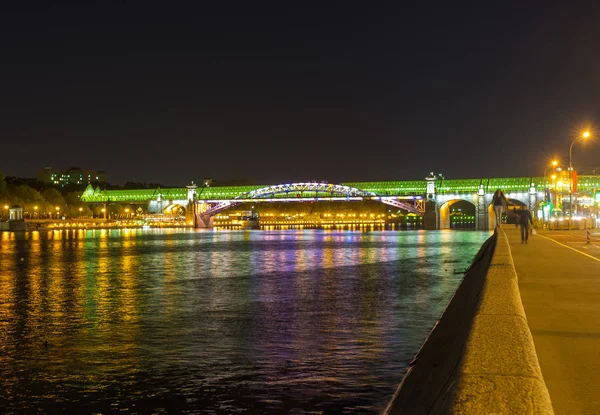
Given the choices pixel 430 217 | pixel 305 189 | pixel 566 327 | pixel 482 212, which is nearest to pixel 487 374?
pixel 566 327

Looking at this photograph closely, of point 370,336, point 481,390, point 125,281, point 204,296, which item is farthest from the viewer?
point 125,281

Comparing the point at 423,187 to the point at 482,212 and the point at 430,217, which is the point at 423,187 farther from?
the point at 482,212

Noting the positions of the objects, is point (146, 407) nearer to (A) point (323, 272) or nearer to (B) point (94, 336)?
(B) point (94, 336)

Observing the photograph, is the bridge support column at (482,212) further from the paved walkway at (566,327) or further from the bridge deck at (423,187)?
the paved walkway at (566,327)

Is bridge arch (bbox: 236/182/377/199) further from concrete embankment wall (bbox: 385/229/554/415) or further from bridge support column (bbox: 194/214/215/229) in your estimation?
concrete embankment wall (bbox: 385/229/554/415)

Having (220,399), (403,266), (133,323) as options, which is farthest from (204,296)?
(403,266)

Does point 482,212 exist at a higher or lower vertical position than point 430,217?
higher

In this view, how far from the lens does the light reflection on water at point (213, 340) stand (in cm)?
1072

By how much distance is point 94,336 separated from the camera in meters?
16.5

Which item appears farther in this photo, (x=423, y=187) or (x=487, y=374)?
(x=423, y=187)

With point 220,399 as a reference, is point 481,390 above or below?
above

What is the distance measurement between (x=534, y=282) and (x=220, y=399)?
9.76 metres

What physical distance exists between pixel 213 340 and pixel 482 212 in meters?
139

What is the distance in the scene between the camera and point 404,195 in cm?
15888
